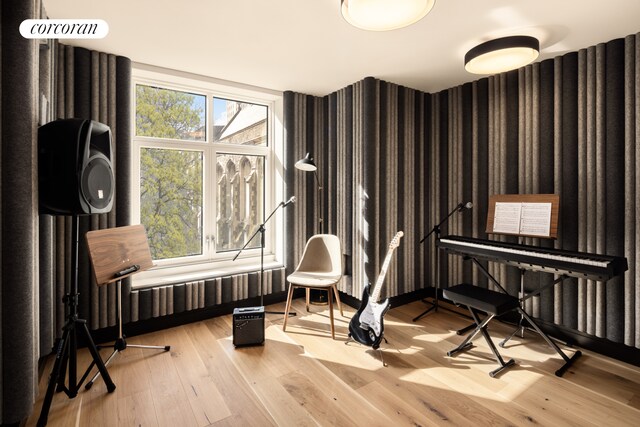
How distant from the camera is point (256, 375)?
2.34 metres

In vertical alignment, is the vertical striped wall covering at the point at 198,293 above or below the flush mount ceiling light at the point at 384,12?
below

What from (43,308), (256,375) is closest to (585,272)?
(256,375)

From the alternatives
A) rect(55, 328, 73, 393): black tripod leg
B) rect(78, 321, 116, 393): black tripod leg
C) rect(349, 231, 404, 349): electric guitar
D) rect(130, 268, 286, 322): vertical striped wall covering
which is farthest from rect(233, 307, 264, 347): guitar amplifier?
rect(55, 328, 73, 393): black tripod leg

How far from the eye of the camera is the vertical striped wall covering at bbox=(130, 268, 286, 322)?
9.91 feet

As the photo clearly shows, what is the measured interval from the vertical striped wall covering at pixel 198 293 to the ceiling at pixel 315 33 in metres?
2.24

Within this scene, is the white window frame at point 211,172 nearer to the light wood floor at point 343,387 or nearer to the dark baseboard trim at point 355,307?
the dark baseboard trim at point 355,307

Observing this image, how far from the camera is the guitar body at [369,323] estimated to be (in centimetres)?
261

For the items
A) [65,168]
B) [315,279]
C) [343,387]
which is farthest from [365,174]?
[65,168]

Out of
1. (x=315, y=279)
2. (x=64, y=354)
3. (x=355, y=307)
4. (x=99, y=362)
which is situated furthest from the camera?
(x=355, y=307)

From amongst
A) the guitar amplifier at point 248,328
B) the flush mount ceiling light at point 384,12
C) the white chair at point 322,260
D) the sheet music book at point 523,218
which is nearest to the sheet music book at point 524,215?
the sheet music book at point 523,218

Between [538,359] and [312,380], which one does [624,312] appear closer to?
[538,359]

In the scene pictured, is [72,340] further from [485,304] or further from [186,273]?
[485,304]

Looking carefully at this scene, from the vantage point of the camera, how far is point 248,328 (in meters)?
2.80

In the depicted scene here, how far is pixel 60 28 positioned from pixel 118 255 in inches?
62.2
